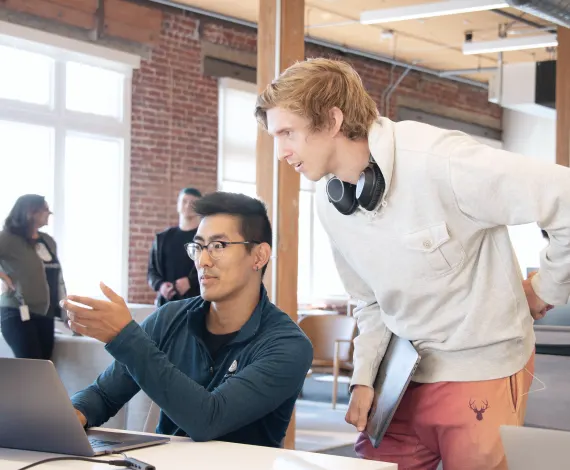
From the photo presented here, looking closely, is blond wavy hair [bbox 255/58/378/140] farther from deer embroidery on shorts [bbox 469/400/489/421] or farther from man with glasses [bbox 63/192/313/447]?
deer embroidery on shorts [bbox 469/400/489/421]

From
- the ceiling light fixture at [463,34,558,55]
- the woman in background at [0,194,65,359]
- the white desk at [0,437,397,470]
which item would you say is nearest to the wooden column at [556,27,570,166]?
the ceiling light fixture at [463,34,558,55]

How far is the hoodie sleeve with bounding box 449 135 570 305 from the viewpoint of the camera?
74.0 inches

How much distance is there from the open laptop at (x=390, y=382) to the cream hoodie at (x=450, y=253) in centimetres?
5

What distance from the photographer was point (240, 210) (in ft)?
8.08

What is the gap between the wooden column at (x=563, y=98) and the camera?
337 inches

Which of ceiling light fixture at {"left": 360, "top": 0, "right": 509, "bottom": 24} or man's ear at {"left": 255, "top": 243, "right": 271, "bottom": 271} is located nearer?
man's ear at {"left": 255, "top": 243, "right": 271, "bottom": 271}

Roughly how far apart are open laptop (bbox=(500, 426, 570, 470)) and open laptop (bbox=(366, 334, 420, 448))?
1.80ft

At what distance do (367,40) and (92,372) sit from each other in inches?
306

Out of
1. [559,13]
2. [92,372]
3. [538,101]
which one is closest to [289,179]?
[92,372]

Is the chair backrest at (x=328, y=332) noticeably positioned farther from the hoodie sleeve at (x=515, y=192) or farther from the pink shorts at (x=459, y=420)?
the hoodie sleeve at (x=515, y=192)

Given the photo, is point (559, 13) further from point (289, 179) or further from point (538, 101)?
point (538, 101)

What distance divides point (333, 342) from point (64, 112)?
366 cm

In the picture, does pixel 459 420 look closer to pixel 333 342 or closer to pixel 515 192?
pixel 515 192

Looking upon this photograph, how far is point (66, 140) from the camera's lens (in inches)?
364
